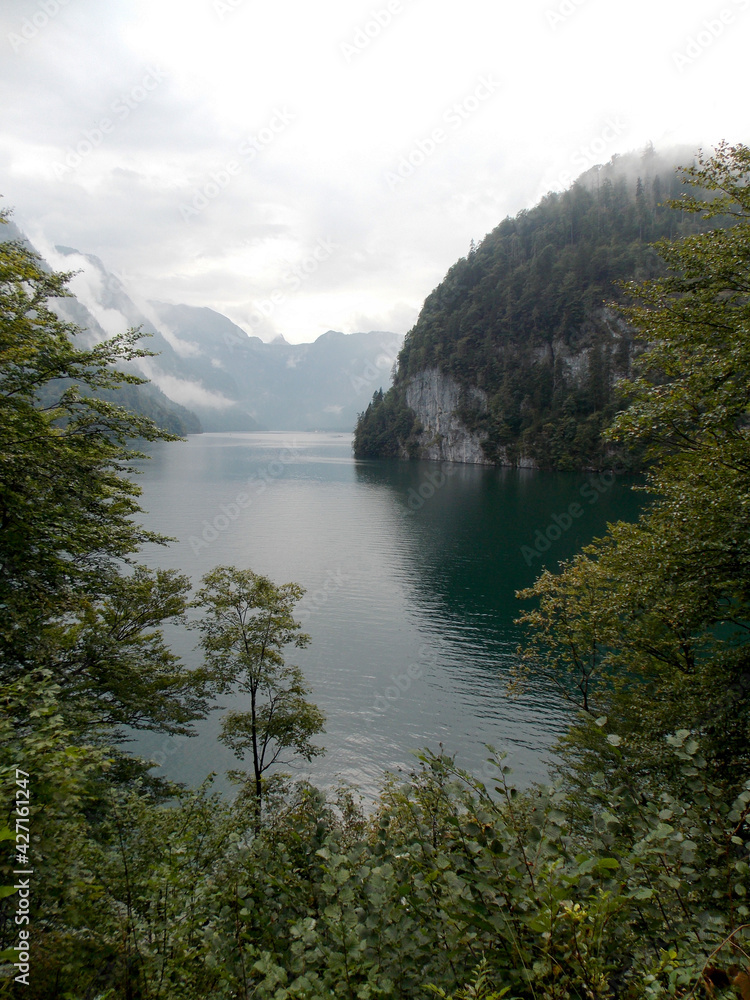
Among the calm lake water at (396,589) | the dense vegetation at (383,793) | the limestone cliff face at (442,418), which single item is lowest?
the calm lake water at (396,589)

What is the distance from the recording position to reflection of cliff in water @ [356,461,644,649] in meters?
38.5

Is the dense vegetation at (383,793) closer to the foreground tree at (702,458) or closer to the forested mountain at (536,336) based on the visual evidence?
the foreground tree at (702,458)

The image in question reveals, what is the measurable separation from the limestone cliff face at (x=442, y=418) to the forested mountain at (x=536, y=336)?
1.23 feet

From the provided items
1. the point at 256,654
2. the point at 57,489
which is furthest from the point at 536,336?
the point at 57,489

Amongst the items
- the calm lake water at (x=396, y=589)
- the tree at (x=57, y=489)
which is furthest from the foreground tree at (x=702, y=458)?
the tree at (x=57, y=489)

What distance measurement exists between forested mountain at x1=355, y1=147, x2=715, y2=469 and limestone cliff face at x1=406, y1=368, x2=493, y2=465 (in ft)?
1.23

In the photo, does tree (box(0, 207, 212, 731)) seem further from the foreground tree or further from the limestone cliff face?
the limestone cliff face

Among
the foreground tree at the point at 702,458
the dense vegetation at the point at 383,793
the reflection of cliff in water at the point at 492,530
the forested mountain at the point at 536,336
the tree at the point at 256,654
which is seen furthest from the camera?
the forested mountain at the point at 536,336

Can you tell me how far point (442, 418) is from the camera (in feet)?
528

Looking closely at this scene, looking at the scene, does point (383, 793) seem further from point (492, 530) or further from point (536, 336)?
point (536, 336)

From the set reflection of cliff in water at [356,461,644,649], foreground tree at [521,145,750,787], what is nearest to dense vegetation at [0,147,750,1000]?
foreground tree at [521,145,750,787]

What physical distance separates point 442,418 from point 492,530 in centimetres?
10609

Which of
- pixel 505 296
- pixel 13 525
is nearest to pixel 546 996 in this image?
pixel 13 525

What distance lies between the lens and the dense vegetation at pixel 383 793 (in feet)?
10.1
